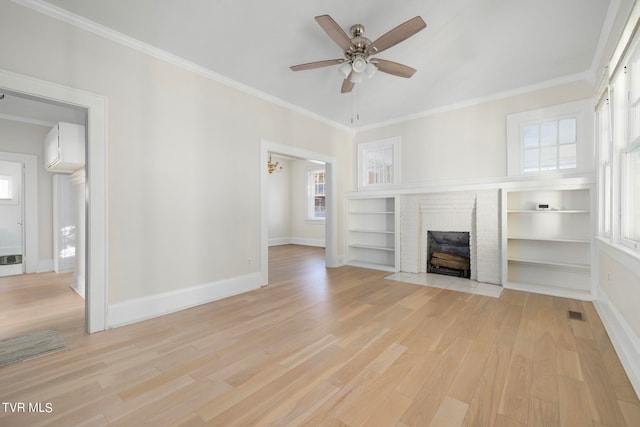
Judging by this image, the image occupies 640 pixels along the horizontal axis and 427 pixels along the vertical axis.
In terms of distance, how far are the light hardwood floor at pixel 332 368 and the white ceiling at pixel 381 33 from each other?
9.72 feet

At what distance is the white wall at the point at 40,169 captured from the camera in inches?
193

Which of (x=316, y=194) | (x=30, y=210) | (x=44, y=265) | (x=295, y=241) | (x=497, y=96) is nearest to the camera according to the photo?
(x=497, y=96)

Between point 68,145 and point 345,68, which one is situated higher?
point 345,68

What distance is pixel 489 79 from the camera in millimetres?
3873

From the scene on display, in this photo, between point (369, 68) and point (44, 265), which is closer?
point (369, 68)

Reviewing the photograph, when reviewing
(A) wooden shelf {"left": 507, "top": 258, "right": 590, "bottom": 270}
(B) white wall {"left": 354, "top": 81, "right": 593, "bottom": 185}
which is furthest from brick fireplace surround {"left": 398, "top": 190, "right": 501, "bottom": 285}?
(B) white wall {"left": 354, "top": 81, "right": 593, "bottom": 185}

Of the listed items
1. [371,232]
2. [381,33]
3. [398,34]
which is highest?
[381,33]

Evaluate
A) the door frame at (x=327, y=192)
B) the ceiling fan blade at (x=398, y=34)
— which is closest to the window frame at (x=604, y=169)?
the ceiling fan blade at (x=398, y=34)

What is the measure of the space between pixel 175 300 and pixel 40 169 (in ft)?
15.0

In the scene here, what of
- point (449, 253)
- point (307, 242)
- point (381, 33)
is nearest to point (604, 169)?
point (449, 253)

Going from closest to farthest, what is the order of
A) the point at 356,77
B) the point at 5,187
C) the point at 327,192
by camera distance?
1. the point at 356,77
2. the point at 5,187
3. the point at 327,192

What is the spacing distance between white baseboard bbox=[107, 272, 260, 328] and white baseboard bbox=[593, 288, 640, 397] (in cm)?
366

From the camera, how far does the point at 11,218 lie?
4.97 meters

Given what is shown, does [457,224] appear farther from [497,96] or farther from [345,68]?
[345,68]
